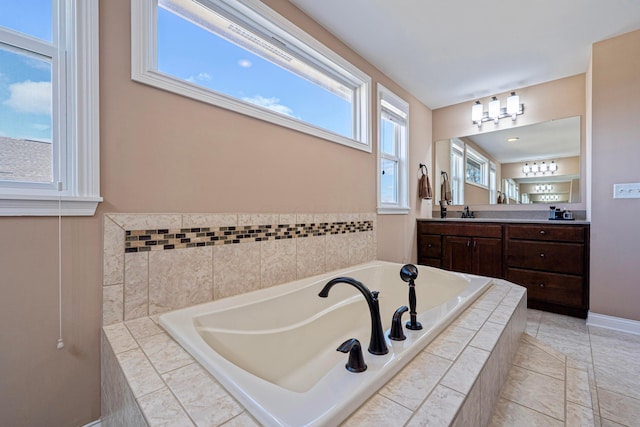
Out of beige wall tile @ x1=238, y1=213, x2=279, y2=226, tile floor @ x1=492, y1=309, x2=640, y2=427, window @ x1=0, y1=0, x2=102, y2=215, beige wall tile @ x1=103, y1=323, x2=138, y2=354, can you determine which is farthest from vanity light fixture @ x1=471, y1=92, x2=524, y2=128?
A: beige wall tile @ x1=103, y1=323, x2=138, y2=354

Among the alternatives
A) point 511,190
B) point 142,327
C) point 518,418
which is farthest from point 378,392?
point 511,190

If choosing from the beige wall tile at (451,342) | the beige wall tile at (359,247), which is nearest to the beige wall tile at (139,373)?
the beige wall tile at (451,342)

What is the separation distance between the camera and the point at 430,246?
11.2 feet

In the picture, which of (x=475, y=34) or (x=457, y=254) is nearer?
(x=475, y=34)

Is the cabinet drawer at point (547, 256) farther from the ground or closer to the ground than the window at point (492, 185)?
closer to the ground

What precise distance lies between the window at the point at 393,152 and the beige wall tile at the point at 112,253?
2269 millimetres

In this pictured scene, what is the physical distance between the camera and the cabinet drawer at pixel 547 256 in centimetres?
248

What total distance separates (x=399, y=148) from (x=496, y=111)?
1243mm

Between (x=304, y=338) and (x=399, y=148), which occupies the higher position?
(x=399, y=148)

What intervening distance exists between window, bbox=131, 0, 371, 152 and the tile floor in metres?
1.87

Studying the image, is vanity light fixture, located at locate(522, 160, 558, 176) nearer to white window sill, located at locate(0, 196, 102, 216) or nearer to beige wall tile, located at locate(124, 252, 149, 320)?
beige wall tile, located at locate(124, 252, 149, 320)

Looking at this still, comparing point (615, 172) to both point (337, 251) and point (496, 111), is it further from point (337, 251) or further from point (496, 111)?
point (337, 251)

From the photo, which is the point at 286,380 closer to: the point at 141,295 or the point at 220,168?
the point at 141,295

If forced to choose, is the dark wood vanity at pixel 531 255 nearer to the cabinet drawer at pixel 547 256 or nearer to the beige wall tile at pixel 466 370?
the cabinet drawer at pixel 547 256
